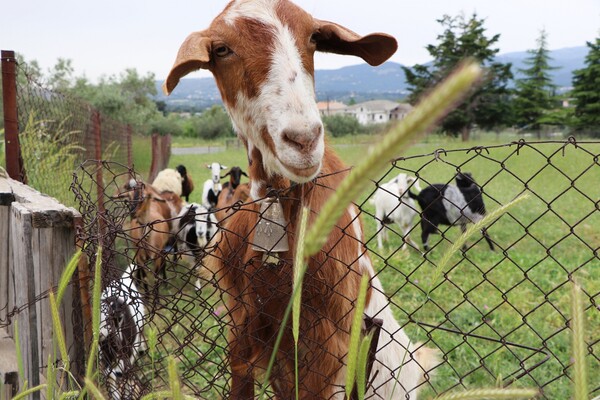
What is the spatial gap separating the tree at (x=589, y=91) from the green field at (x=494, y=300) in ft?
121

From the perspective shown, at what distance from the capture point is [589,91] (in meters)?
44.0

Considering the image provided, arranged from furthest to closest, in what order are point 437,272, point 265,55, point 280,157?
point 265,55 < point 280,157 < point 437,272

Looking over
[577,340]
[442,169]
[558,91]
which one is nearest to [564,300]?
[577,340]

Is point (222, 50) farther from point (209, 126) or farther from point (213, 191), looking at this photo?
point (209, 126)

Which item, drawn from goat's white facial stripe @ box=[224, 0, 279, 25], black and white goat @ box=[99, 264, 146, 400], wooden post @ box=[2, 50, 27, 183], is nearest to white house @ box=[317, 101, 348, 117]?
goat's white facial stripe @ box=[224, 0, 279, 25]

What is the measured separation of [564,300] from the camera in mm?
5723

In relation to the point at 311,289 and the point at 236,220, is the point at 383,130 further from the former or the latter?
the point at 236,220

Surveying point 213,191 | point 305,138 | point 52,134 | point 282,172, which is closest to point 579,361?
point 305,138

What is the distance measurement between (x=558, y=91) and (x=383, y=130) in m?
73.8

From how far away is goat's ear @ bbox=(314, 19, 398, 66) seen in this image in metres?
2.50

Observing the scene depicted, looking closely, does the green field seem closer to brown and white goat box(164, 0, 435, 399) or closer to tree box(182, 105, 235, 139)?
brown and white goat box(164, 0, 435, 399)

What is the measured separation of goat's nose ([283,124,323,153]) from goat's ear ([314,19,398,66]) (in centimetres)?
78

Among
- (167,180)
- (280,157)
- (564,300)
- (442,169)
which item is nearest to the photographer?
(280,157)

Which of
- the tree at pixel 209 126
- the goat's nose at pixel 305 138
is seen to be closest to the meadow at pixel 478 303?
the goat's nose at pixel 305 138
